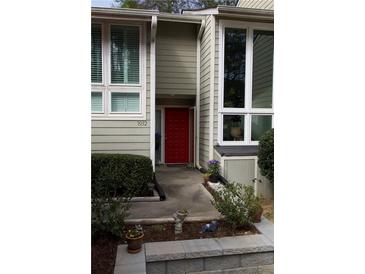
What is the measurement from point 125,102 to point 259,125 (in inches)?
122

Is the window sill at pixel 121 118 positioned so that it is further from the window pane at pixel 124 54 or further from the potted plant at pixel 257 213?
the potted plant at pixel 257 213

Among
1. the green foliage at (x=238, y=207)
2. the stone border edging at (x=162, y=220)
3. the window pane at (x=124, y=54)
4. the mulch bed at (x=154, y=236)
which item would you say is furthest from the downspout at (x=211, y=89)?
the mulch bed at (x=154, y=236)

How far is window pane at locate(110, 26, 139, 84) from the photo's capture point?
608 cm

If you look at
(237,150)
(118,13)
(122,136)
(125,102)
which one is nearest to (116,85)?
(125,102)

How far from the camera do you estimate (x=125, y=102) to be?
6.14 meters

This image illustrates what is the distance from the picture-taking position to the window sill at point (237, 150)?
607cm

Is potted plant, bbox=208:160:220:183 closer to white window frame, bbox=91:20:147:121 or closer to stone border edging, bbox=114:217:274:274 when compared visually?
white window frame, bbox=91:20:147:121

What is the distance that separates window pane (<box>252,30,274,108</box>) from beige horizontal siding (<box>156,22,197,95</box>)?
205 centimetres

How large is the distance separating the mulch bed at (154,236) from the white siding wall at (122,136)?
248 cm
